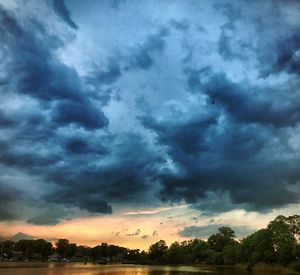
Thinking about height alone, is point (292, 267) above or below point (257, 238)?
below

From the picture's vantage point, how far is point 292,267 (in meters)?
128

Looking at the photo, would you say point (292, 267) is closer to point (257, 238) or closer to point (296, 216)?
point (296, 216)

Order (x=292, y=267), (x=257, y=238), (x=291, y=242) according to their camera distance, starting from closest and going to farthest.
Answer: (x=292, y=267) → (x=291, y=242) → (x=257, y=238)

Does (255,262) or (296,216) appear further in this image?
(255,262)

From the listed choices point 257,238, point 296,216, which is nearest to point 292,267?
point 296,216

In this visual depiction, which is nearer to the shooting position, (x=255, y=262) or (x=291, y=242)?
(x=291, y=242)

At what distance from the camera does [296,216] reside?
467 feet

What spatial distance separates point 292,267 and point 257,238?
103 feet

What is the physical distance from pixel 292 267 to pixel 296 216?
20.3 metres

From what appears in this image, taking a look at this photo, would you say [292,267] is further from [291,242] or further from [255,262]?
[255,262]

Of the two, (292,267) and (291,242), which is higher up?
(291,242)

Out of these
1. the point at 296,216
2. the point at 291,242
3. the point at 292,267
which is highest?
the point at 296,216

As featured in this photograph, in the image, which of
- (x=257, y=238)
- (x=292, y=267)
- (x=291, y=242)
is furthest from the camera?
(x=257, y=238)

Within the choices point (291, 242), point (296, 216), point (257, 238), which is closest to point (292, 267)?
point (291, 242)
